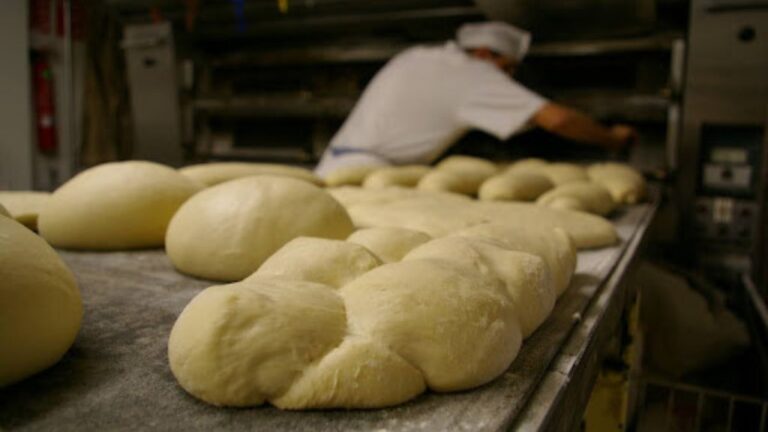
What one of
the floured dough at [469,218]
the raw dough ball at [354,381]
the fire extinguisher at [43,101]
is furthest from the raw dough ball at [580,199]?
the fire extinguisher at [43,101]

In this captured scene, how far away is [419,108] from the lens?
9.80 ft

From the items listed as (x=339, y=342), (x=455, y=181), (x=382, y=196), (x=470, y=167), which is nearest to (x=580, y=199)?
(x=455, y=181)

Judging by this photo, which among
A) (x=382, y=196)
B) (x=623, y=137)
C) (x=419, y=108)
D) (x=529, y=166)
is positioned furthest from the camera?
(x=419, y=108)

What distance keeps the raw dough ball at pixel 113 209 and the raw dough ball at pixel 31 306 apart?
51cm

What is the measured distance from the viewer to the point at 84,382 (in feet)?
2.17

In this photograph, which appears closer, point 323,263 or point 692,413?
point 323,263

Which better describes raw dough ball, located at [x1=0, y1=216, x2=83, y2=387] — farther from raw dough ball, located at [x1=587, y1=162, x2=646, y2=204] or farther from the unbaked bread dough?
raw dough ball, located at [x1=587, y1=162, x2=646, y2=204]

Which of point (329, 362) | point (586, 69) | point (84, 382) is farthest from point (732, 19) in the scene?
point (84, 382)

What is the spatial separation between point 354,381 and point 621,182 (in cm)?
184

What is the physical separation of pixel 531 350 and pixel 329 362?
0.95ft

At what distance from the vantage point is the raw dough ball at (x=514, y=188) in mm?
1872

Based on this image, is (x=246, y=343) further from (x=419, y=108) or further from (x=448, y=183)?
(x=419, y=108)

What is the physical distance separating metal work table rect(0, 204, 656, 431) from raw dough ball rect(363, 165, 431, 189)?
46.3 inches

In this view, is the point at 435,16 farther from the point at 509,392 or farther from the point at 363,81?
the point at 509,392
